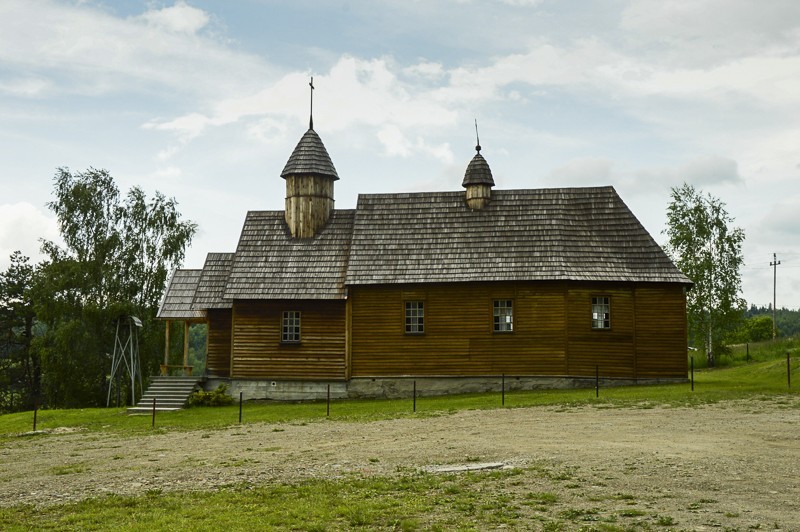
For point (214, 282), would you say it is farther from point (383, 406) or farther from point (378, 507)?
point (378, 507)

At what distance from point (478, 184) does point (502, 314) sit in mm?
5972

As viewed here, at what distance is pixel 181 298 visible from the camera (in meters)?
32.1

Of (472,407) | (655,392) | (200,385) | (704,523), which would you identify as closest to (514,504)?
(704,523)

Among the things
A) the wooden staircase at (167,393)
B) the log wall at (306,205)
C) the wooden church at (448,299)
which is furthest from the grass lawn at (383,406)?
the log wall at (306,205)

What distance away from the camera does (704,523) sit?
9289 millimetres

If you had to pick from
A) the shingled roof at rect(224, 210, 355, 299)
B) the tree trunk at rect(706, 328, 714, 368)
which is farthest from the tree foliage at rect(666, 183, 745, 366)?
the shingled roof at rect(224, 210, 355, 299)

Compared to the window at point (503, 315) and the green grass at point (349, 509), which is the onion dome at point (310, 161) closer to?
the window at point (503, 315)

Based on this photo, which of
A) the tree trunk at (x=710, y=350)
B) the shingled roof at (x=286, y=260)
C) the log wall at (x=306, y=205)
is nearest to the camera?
the shingled roof at (x=286, y=260)

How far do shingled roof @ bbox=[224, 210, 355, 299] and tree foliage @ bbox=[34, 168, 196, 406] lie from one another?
9756 millimetres

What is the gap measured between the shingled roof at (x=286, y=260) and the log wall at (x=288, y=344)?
57cm

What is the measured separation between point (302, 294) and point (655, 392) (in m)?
13.7

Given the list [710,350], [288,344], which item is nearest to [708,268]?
[710,350]

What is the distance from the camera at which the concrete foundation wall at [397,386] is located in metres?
28.0

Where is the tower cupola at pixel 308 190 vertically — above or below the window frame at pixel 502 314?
above
